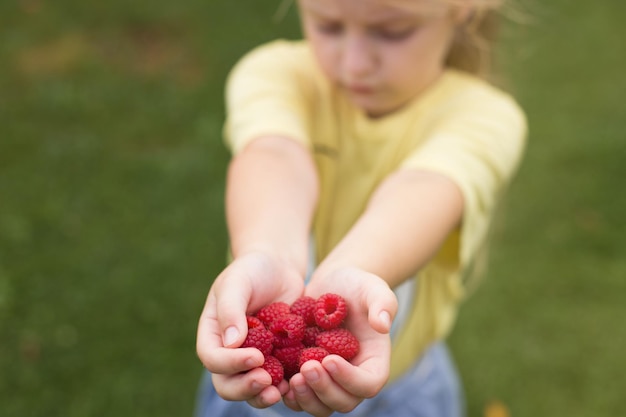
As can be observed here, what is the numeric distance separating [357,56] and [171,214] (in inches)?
63.8

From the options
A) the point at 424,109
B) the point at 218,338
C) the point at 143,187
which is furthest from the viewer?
the point at 143,187

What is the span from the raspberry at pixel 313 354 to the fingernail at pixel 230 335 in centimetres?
10

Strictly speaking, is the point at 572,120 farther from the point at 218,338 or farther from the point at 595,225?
the point at 218,338

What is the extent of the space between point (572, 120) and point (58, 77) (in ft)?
6.73

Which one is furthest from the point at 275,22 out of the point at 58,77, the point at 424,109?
the point at 424,109

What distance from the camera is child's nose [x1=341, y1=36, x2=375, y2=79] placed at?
135cm

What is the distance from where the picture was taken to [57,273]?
8.48 ft

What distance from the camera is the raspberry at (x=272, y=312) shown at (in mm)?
1047

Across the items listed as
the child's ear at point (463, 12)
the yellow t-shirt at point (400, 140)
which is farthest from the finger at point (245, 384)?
the child's ear at point (463, 12)

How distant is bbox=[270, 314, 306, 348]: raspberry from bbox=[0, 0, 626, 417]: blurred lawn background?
1369 millimetres

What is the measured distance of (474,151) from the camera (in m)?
1.40

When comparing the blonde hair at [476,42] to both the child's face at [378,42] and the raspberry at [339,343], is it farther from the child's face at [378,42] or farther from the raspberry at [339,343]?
the raspberry at [339,343]

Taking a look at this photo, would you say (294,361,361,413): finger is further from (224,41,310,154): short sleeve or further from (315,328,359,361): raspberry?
(224,41,310,154): short sleeve

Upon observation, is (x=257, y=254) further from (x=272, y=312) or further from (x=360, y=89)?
(x=360, y=89)
